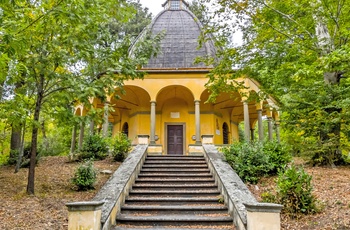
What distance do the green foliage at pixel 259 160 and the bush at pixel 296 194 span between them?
2060 millimetres

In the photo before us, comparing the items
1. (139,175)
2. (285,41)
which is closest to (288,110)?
(285,41)

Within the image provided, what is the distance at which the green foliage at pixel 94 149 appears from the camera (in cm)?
1088

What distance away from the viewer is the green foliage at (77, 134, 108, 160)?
10.9 metres

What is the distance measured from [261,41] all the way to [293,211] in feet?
19.6

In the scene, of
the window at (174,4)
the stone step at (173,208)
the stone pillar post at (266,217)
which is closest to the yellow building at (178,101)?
the window at (174,4)

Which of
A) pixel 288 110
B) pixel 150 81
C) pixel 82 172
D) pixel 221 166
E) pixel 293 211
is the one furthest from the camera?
pixel 150 81

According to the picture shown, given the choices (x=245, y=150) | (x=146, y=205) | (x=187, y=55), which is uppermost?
(x=187, y=55)

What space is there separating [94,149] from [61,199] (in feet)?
15.7

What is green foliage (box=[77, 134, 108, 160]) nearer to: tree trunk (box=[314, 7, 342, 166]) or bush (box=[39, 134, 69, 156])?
tree trunk (box=[314, 7, 342, 166])

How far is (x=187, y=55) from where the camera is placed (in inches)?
606

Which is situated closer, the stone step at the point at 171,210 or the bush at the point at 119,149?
the stone step at the point at 171,210

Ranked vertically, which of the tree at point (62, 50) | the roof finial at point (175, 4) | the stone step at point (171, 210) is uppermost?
the roof finial at point (175, 4)

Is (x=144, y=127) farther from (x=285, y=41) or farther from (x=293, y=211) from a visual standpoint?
(x=293, y=211)

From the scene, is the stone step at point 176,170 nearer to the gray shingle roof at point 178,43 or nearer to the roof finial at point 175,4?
the gray shingle roof at point 178,43
